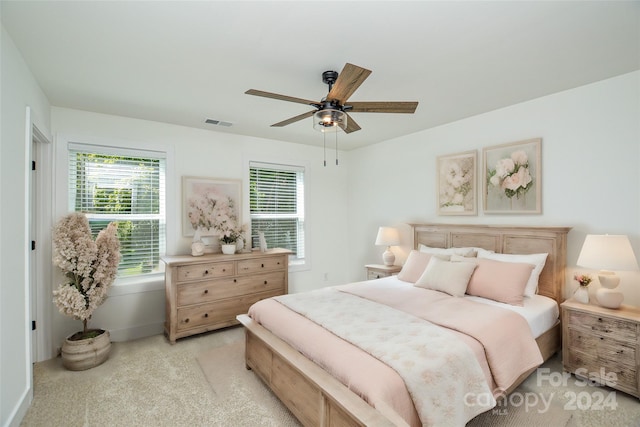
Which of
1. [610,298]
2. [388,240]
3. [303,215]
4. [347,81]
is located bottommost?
[610,298]

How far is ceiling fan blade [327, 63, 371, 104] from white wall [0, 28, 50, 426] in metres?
2.05

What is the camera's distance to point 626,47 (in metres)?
2.19

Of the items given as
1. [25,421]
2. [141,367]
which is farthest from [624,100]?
[25,421]

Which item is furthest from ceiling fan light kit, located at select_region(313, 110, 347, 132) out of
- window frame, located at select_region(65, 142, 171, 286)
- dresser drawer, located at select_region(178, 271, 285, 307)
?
window frame, located at select_region(65, 142, 171, 286)

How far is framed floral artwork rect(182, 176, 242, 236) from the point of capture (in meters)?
4.01

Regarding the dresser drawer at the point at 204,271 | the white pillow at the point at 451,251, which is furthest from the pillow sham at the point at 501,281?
the dresser drawer at the point at 204,271

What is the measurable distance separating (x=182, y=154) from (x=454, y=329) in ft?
11.9

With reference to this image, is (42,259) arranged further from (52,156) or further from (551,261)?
(551,261)

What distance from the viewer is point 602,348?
2.48 m

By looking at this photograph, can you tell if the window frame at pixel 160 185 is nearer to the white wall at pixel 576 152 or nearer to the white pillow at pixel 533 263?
the white wall at pixel 576 152

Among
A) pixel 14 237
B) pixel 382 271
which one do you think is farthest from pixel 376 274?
pixel 14 237

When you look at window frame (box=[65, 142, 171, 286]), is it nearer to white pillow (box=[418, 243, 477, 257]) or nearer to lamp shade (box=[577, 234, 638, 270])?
white pillow (box=[418, 243, 477, 257])

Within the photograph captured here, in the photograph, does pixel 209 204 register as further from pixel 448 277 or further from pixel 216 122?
pixel 448 277

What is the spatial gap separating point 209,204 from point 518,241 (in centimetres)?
369
